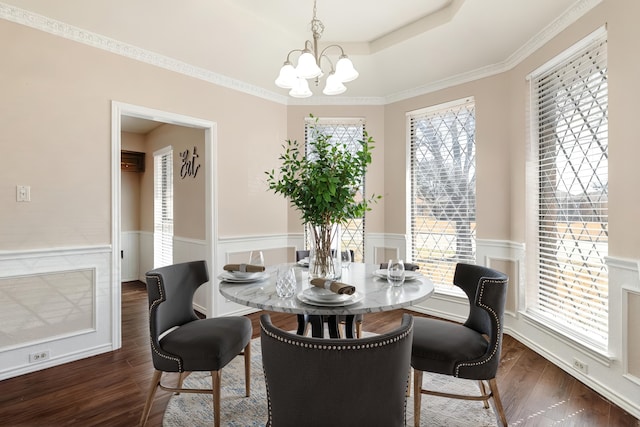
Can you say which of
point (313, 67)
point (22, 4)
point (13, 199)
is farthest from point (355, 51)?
point (13, 199)

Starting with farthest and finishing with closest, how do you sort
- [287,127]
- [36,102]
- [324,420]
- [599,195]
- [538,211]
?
[287,127] → [538,211] → [36,102] → [599,195] → [324,420]

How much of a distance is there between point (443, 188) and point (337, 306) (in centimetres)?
279

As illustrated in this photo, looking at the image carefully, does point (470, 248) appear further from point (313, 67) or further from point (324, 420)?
point (324, 420)

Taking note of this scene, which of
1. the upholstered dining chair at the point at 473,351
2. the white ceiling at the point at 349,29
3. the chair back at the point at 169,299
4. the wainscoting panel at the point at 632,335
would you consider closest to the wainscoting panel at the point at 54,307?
the chair back at the point at 169,299

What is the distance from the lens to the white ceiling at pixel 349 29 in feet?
8.18

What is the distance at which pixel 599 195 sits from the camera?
2.25 meters

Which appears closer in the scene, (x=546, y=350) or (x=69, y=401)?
(x=69, y=401)

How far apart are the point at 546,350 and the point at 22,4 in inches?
191

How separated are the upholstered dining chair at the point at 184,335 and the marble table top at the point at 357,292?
32 centimetres

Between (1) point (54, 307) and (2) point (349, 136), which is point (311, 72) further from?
(1) point (54, 307)

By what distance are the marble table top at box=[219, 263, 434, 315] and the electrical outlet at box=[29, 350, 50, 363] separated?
182cm

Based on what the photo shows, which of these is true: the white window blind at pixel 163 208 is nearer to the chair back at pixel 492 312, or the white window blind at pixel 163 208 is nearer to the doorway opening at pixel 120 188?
the doorway opening at pixel 120 188

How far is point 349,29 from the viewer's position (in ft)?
9.96

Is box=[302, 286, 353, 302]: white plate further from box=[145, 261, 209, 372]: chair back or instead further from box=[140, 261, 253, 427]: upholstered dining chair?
box=[145, 261, 209, 372]: chair back
